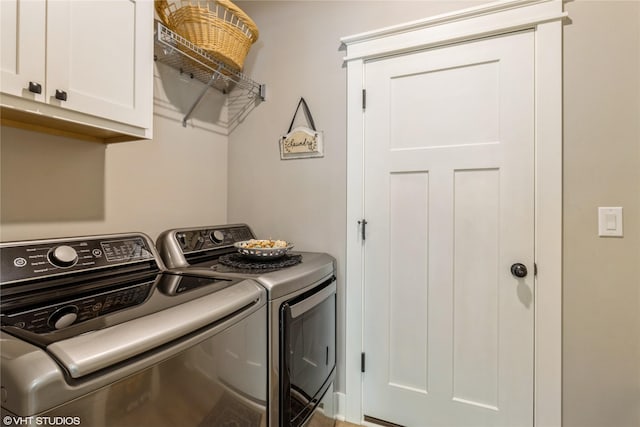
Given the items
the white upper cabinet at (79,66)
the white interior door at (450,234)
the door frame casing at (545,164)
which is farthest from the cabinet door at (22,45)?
the door frame casing at (545,164)

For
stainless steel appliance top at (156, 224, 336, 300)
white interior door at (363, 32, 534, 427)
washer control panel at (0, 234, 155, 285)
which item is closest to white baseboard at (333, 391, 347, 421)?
white interior door at (363, 32, 534, 427)

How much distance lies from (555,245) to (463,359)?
2.30ft

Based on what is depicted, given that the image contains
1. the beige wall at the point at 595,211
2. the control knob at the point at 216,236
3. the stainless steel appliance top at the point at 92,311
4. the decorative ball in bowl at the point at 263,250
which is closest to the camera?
the stainless steel appliance top at the point at 92,311

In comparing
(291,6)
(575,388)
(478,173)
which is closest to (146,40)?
(291,6)

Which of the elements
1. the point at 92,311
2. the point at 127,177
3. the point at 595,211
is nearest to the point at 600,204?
the point at 595,211

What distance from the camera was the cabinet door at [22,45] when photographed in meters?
0.87

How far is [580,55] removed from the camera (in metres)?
1.40

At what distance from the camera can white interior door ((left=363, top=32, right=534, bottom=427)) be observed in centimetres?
150

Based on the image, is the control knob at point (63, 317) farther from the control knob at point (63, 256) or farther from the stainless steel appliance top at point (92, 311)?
the control knob at point (63, 256)

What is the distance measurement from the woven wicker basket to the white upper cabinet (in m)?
0.27

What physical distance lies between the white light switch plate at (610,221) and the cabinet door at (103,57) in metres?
1.94

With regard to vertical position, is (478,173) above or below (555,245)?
above

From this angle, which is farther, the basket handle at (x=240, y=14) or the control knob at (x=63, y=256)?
the basket handle at (x=240, y=14)

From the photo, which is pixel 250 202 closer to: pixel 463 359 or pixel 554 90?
pixel 463 359
